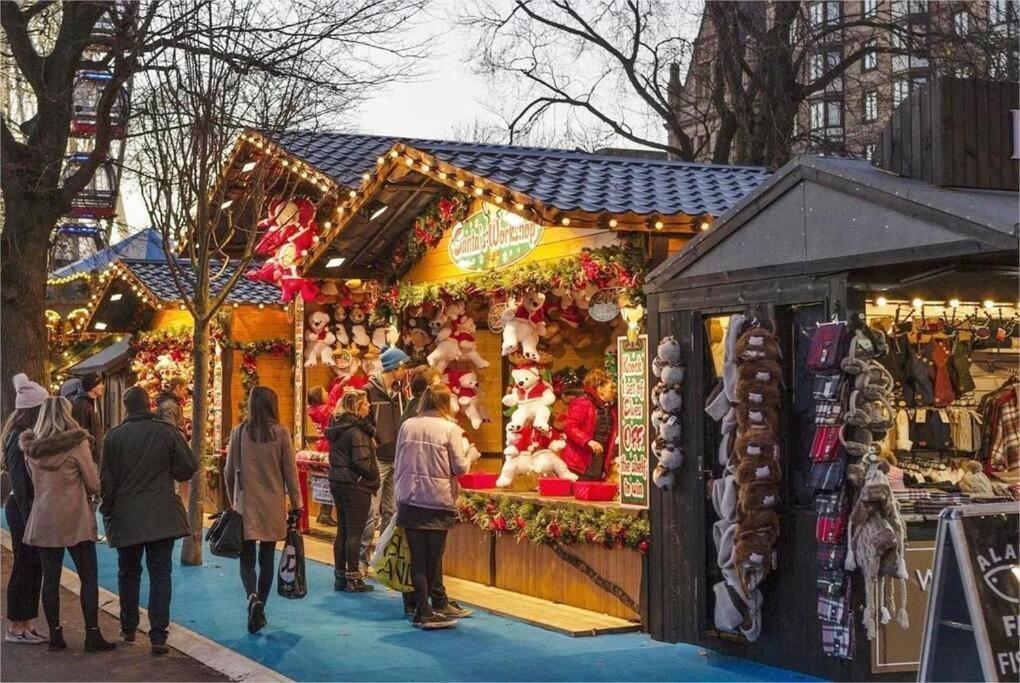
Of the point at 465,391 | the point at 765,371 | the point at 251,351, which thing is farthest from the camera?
the point at 251,351

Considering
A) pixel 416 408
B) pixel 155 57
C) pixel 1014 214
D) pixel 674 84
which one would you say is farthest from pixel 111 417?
pixel 1014 214

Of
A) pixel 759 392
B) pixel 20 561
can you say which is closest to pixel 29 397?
pixel 20 561

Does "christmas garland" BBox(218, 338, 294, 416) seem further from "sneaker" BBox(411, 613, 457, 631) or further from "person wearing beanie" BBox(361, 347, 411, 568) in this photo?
"sneaker" BBox(411, 613, 457, 631)

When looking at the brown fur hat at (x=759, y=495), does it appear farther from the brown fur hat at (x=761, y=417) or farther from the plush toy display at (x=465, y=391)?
the plush toy display at (x=465, y=391)

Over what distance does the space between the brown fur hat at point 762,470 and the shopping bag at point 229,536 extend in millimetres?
3725

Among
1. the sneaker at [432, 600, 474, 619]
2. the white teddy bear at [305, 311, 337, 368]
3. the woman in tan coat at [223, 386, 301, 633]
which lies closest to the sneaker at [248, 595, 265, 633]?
the woman in tan coat at [223, 386, 301, 633]

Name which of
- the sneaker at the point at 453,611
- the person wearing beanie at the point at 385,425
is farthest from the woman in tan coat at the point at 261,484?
the person wearing beanie at the point at 385,425

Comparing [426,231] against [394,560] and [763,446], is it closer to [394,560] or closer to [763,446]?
[394,560]

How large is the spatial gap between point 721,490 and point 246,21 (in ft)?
31.4

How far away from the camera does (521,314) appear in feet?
39.8

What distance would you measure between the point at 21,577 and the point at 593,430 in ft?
15.2

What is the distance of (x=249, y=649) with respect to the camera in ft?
31.1

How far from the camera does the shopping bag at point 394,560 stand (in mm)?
10273

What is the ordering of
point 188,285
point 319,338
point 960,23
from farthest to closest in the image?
point 960,23 < point 188,285 < point 319,338
